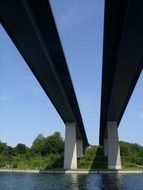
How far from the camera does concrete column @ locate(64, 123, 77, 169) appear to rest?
237 ft

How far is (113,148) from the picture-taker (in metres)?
73.6

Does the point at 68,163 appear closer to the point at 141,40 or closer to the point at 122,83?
the point at 122,83

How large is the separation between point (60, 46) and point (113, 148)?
147 feet

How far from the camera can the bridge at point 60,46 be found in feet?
81.8

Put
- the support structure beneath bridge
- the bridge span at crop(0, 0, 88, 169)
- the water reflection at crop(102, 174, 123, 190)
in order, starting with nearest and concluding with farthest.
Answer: the bridge span at crop(0, 0, 88, 169)
the water reflection at crop(102, 174, 123, 190)
the support structure beneath bridge

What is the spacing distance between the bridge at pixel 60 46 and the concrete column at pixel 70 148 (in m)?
19.0

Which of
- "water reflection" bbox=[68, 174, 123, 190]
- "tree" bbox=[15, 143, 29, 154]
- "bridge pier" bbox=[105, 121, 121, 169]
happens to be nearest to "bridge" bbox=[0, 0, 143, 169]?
"water reflection" bbox=[68, 174, 123, 190]

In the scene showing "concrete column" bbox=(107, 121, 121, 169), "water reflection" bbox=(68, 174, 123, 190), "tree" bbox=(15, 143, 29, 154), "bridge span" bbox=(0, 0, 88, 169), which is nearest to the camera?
"bridge span" bbox=(0, 0, 88, 169)

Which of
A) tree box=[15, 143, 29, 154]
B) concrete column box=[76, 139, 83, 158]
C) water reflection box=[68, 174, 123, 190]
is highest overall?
tree box=[15, 143, 29, 154]

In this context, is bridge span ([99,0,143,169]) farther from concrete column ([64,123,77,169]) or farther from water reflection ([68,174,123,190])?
concrete column ([64,123,77,169])

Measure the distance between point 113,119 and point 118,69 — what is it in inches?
1444

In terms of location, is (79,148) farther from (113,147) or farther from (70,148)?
(113,147)

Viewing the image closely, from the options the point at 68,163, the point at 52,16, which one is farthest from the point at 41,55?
the point at 68,163

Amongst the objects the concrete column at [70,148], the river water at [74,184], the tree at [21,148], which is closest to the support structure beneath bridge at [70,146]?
the concrete column at [70,148]
